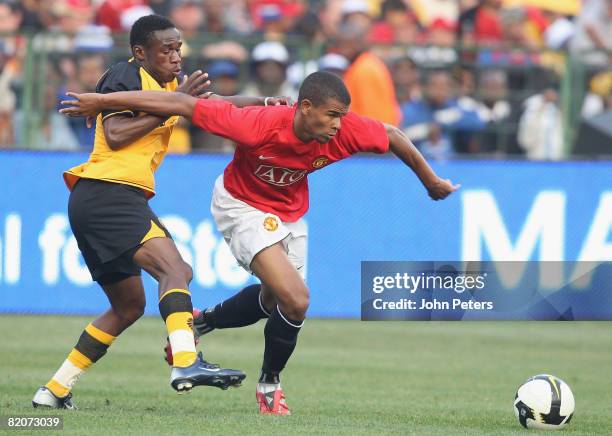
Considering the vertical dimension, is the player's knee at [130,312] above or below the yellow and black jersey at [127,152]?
below

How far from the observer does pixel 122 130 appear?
8016 millimetres

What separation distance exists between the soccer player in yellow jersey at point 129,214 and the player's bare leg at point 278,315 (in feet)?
1.75

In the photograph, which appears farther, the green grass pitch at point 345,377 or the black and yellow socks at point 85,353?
the black and yellow socks at point 85,353

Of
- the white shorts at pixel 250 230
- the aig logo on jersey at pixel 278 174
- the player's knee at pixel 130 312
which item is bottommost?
the player's knee at pixel 130 312

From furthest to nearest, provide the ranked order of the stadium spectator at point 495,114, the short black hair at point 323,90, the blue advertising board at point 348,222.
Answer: the stadium spectator at point 495,114 < the blue advertising board at point 348,222 < the short black hair at point 323,90

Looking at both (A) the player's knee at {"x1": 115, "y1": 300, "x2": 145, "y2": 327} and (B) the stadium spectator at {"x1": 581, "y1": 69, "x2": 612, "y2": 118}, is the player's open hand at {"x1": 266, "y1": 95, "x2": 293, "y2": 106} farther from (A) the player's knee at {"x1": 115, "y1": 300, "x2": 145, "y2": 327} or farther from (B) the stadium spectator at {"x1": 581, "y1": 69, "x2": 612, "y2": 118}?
(B) the stadium spectator at {"x1": 581, "y1": 69, "x2": 612, "y2": 118}

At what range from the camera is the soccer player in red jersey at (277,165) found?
800 cm

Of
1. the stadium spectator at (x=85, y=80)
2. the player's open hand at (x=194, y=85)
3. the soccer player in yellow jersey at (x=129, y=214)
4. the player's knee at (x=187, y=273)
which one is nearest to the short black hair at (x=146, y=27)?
the soccer player in yellow jersey at (x=129, y=214)

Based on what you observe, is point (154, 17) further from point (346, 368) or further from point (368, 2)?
point (368, 2)

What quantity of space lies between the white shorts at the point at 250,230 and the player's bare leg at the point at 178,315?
0.52 m

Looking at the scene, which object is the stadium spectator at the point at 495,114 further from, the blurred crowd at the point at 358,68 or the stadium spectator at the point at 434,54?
the stadium spectator at the point at 434,54

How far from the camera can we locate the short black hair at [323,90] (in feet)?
26.2

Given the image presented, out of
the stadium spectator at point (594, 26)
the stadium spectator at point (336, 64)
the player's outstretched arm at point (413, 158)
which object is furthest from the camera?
the stadium spectator at point (594, 26)

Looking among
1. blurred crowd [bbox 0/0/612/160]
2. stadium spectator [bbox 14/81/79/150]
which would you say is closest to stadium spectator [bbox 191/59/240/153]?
blurred crowd [bbox 0/0/612/160]
